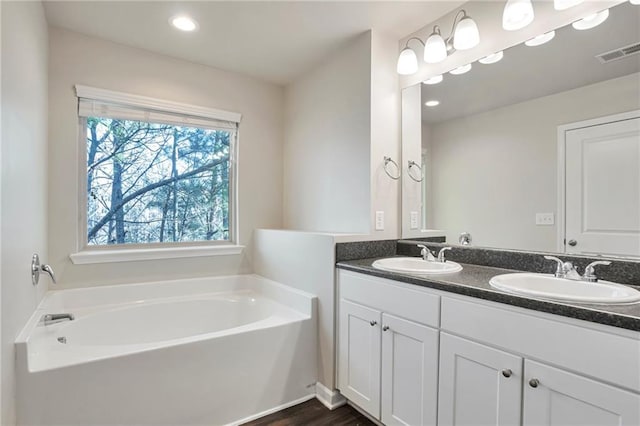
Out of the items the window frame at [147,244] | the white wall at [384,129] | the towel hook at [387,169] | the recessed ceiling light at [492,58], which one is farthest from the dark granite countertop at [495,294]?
the window frame at [147,244]

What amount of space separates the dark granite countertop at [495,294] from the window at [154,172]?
4.99ft

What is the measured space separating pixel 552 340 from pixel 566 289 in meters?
0.41

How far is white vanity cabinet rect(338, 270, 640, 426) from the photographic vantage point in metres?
1.02

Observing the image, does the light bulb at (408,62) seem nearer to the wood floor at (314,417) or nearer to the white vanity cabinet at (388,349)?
the white vanity cabinet at (388,349)

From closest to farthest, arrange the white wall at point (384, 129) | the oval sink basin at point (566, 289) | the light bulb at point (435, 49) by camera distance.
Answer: the oval sink basin at point (566, 289) < the light bulb at point (435, 49) < the white wall at point (384, 129)

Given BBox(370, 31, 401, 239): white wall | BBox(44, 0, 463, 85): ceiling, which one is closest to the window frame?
BBox(44, 0, 463, 85): ceiling

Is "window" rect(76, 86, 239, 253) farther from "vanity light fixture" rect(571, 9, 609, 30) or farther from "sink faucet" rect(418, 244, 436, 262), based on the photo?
Result: "vanity light fixture" rect(571, 9, 609, 30)

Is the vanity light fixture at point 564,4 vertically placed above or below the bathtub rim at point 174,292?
above

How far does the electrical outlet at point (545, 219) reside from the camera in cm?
167

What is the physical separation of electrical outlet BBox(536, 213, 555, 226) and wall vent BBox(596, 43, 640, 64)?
732 millimetres

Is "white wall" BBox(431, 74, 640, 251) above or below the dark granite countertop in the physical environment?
above

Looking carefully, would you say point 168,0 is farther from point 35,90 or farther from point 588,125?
point 588,125

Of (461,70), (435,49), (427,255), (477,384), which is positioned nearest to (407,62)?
(435,49)

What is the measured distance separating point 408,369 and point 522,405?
1.72ft
